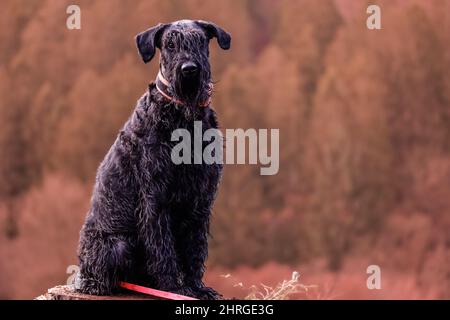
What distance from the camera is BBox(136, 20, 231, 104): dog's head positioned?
620 cm

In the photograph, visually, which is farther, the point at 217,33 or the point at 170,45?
the point at 217,33

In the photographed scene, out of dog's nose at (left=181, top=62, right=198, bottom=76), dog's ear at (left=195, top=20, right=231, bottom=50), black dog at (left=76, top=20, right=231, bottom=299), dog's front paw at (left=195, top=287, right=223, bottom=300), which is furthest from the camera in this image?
dog's front paw at (left=195, top=287, right=223, bottom=300)

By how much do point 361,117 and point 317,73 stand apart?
2.99 metres

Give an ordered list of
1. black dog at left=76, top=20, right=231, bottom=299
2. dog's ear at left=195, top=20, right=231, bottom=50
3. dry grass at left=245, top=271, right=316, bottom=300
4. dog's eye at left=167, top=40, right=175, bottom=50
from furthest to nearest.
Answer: dry grass at left=245, top=271, right=316, bottom=300 < dog's ear at left=195, top=20, right=231, bottom=50 < black dog at left=76, top=20, right=231, bottom=299 < dog's eye at left=167, top=40, right=175, bottom=50

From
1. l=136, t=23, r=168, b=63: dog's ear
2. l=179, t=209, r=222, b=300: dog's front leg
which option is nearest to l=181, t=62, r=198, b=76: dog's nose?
l=136, t=23, r=168, b=63: dog's ear

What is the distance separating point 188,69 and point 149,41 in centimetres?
53

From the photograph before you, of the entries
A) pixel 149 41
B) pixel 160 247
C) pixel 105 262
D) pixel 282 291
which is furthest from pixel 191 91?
pixel 282 291

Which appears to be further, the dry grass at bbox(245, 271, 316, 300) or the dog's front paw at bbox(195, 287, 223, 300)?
the dry grass at bbox(245, 271, 316, 300)

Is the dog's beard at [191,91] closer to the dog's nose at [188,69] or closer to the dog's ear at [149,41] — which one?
the dog's nose at [188,69]

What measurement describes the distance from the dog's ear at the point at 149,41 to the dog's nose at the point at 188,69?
17.3 inches

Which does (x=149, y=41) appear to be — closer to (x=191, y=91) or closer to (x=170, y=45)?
(x=170, y=45)

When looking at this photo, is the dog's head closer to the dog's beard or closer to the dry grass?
the dog's beard

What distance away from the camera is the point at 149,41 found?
6461mm
